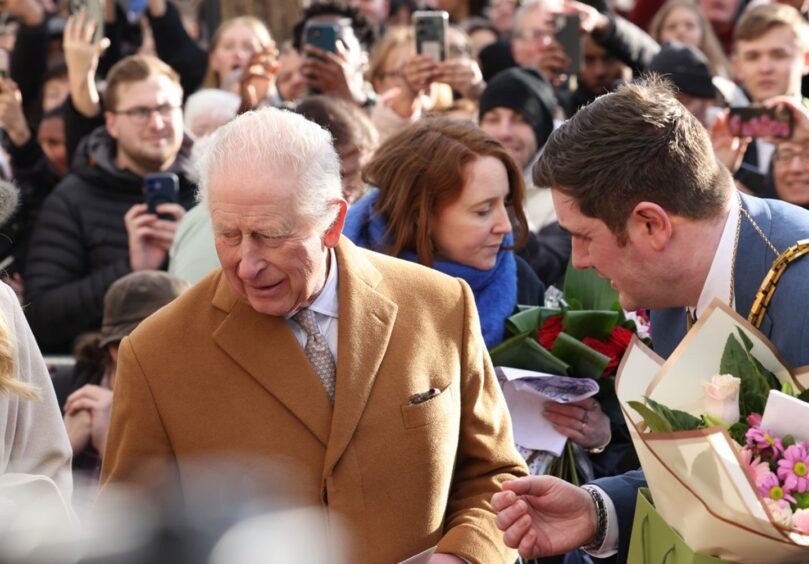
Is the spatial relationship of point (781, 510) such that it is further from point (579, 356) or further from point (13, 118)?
point (13, 118)

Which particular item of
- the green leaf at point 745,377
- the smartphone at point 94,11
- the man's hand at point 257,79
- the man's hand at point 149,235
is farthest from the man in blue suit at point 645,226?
the smartphone at point 94,11

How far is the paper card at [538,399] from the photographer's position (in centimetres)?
425

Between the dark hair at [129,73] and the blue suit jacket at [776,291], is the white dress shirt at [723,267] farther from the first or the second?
the dark hair at [129,73]

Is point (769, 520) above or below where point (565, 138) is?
below

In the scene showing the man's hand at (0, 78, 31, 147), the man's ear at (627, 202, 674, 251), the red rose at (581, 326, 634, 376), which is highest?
the man's ear at (627, 202, 674, 251)

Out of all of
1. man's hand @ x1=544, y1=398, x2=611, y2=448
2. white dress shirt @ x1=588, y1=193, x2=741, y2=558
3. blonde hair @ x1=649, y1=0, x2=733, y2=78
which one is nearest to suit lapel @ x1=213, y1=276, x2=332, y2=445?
white dress shirt @ x1=588, y1=193, x2=741, y2=558

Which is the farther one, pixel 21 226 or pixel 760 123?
pixel 21 226

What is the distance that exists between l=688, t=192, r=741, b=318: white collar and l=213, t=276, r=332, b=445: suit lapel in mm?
987

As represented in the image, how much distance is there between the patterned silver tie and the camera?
3402mm

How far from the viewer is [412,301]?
11.7 feet

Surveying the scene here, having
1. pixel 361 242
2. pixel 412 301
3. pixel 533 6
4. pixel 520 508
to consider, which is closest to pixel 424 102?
pixel 533 6

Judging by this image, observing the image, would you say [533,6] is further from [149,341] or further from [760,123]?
[149,341]

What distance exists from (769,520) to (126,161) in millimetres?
4555

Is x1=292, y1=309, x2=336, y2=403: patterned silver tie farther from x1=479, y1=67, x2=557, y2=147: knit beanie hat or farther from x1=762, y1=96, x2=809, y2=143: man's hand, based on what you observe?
x1=762, y1=96, x2=809, y2=143: man's hand
